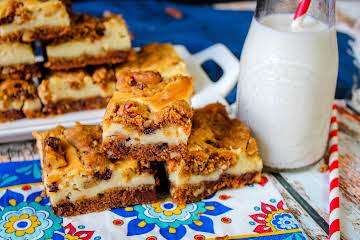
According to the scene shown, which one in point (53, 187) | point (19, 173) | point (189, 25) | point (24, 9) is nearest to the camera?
point (53, 187)

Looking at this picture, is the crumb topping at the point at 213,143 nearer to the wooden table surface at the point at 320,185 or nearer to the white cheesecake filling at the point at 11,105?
the wooden table surface at the point at 320,185

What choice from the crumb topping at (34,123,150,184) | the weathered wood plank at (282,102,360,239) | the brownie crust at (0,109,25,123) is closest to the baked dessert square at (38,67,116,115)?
the brownie crust at (0,109,25,123)

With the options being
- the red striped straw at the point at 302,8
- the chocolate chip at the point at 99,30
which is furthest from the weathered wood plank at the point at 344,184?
the chocolate chip at the point at 99,30

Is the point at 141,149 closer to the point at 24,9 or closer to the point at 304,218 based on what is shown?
the point at 304,218

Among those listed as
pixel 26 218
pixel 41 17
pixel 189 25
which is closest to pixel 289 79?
pixel 26 218

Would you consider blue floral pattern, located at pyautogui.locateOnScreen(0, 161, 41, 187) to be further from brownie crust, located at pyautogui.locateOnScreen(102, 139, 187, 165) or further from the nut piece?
brownie crust, located at pyautogui.locateOnScreen(102, 139, 187, 165)

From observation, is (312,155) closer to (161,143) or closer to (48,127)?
(161,143)
